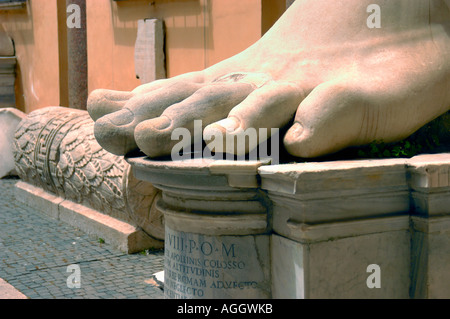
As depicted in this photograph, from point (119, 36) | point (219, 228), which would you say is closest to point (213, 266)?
point (219, 228)

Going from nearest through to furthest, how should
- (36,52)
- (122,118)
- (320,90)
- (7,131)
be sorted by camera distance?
(320,90) → (122,118) → (7,131) → (36,52)

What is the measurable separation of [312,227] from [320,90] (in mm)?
647

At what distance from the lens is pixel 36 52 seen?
11.1 m

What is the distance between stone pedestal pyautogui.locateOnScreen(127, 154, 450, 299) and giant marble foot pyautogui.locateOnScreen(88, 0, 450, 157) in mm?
209

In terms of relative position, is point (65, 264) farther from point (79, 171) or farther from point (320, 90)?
point (320, 90)

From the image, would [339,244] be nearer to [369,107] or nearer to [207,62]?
[369,107]

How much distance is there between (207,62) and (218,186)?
4.26 meters

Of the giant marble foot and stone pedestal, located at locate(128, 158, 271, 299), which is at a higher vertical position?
the giant marble foot

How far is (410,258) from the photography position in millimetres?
2963

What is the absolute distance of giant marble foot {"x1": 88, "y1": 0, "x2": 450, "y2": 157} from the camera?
291cm

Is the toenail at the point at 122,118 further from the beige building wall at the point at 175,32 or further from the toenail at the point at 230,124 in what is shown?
the beige building wall at the point at 175,32

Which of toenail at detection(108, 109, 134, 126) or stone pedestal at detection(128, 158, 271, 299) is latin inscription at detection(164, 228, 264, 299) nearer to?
stone pedestal at detection(128, 158, 271, 299)

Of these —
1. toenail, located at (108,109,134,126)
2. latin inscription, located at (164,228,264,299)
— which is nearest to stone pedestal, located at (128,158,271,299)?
latin inscription, located at (164,228,264,299)

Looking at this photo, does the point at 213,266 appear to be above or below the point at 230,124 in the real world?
below
